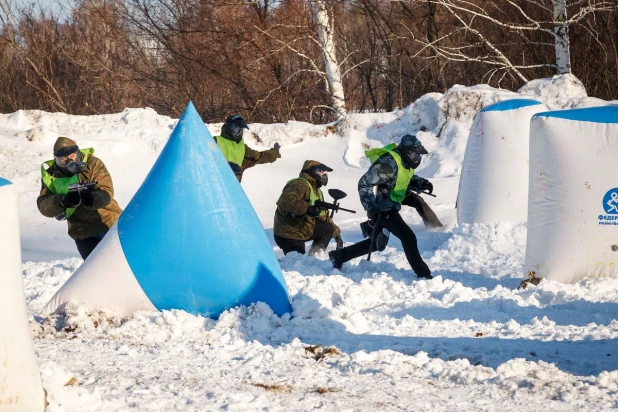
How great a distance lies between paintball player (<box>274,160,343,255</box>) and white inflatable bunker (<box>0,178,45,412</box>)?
5.64 m

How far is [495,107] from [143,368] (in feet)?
21.4

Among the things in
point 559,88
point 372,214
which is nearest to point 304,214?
point 372,214

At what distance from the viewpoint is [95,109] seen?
73.2ft

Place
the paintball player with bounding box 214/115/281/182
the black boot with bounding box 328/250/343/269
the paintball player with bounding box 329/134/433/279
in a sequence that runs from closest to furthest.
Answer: the paintball player with bounding box 329/134/433/279, the black boot with bounding box 328/250/343/269, the paintball player with bounding box 214/115/281/182

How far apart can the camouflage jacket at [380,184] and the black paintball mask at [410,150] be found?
0.13 m

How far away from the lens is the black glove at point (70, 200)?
7.31 metres

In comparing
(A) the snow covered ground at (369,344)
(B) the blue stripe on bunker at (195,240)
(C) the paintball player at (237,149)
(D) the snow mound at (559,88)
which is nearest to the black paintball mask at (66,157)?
(A) the snow covered ground at (369,344)

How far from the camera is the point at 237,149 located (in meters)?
10.3

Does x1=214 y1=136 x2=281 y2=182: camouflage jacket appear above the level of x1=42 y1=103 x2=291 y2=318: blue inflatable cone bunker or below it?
above

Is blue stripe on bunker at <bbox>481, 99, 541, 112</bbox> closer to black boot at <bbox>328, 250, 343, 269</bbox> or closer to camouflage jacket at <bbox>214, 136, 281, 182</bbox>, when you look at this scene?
camouflage jacket at <bbox>214, 136, 281, 182</bbox>

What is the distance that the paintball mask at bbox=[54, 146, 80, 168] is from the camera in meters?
7.35

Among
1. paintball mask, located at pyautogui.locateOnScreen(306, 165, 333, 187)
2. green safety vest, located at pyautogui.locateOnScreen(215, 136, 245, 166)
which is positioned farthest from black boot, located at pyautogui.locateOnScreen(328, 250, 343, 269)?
green safety vest, located at pyautogui.locateOnScreen(215, 136, 245, 166)

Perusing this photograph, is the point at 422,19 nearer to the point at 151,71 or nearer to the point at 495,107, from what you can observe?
the point at 151,71

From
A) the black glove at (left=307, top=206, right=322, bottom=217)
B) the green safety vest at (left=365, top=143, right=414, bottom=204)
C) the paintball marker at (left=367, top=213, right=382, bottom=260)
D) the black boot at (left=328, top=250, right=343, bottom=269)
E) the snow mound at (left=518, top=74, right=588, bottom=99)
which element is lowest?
the black boot at (left=328, top=250, right=343, bottom=269)
